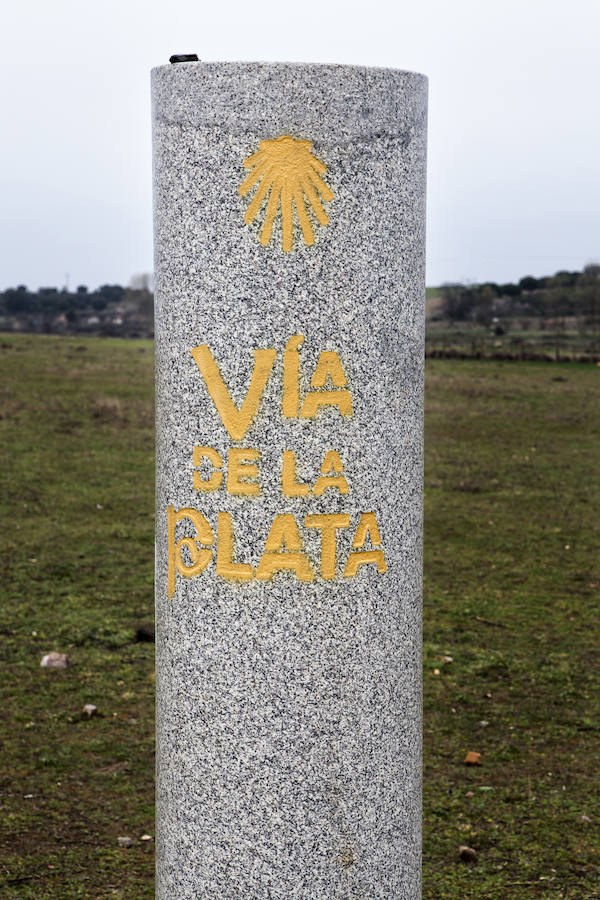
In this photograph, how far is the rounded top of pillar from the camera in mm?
2877

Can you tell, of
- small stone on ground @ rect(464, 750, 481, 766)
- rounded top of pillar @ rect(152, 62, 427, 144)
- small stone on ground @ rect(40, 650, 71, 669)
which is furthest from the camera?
small stone on ground @ rect(40, 650, 71, 669)

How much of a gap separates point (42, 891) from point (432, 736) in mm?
2403

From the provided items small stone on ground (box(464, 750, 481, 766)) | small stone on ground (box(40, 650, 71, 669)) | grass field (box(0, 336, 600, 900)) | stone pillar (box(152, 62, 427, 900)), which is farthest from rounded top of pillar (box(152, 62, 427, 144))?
small stone on ground (box(40, 650, 71, 669))

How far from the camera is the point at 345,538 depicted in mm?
2973

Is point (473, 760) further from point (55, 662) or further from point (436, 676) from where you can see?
point (55, 662)

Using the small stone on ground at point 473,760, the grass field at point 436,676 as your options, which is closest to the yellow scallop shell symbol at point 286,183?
the grass field at point 436,676

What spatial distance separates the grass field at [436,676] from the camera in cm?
486

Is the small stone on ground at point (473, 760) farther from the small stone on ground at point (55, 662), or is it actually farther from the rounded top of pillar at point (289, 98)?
the rounded top of pillar at point (289, 98)

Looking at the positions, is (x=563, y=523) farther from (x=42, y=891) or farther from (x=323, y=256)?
(x=323, y=256)

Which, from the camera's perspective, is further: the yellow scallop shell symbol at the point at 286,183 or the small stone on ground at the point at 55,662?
the small stone on ground at the point at 55,662

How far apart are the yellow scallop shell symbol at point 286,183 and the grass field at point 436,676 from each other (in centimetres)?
304

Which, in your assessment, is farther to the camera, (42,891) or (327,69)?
(42,891)

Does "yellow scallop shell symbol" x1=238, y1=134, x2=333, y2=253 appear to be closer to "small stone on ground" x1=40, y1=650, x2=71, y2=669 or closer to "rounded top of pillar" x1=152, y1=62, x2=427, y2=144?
"rounded top of pillar" x1=152, y1=62, x2=427, y2=144

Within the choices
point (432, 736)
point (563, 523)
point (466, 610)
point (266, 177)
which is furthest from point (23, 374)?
point (266, 177)
